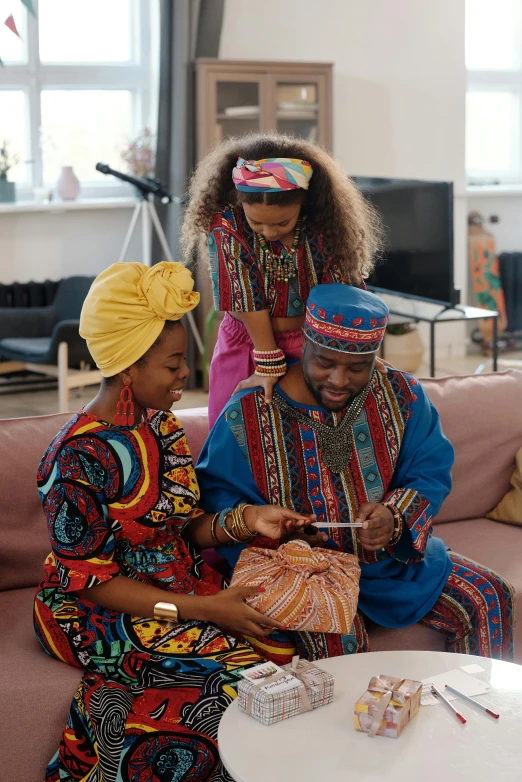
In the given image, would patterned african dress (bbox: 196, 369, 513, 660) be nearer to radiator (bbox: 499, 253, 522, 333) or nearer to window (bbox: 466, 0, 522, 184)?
radiator (bbox: 499, 253, 522, 333)

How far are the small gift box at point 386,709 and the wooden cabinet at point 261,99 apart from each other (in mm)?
4996

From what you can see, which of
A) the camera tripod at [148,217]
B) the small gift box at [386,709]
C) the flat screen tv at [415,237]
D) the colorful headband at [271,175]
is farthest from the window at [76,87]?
the small gift box at [386,709]

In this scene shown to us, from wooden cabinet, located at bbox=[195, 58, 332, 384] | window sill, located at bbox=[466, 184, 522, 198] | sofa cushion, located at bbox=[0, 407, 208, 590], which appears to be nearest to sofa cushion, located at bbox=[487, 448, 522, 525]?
sofa cushion, located at bbox=[0, 407, 208, 590]

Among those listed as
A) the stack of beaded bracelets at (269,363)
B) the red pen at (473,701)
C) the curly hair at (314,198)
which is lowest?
the red pen at (473,701)

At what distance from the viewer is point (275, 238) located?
7.86 feet

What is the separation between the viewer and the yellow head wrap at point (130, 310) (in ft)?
6.31

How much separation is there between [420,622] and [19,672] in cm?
89

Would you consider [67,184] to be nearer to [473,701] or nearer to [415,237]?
[415,237]

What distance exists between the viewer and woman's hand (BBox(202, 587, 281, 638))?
1939mm

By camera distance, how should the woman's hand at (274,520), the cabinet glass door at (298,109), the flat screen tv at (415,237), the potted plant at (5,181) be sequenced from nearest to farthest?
the woman's hand at (274,520), the flat screen tv at (415,237), the potted plant at (5,181), the cabinet glass door at (298,109)

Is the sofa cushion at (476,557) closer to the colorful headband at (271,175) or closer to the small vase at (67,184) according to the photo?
the colorful headband at (271,175)

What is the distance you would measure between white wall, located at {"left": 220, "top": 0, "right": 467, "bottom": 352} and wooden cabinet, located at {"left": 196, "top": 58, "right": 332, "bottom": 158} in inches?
14.7

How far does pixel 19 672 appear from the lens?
2035 millimetres

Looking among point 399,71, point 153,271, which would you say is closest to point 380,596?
point 153,271
